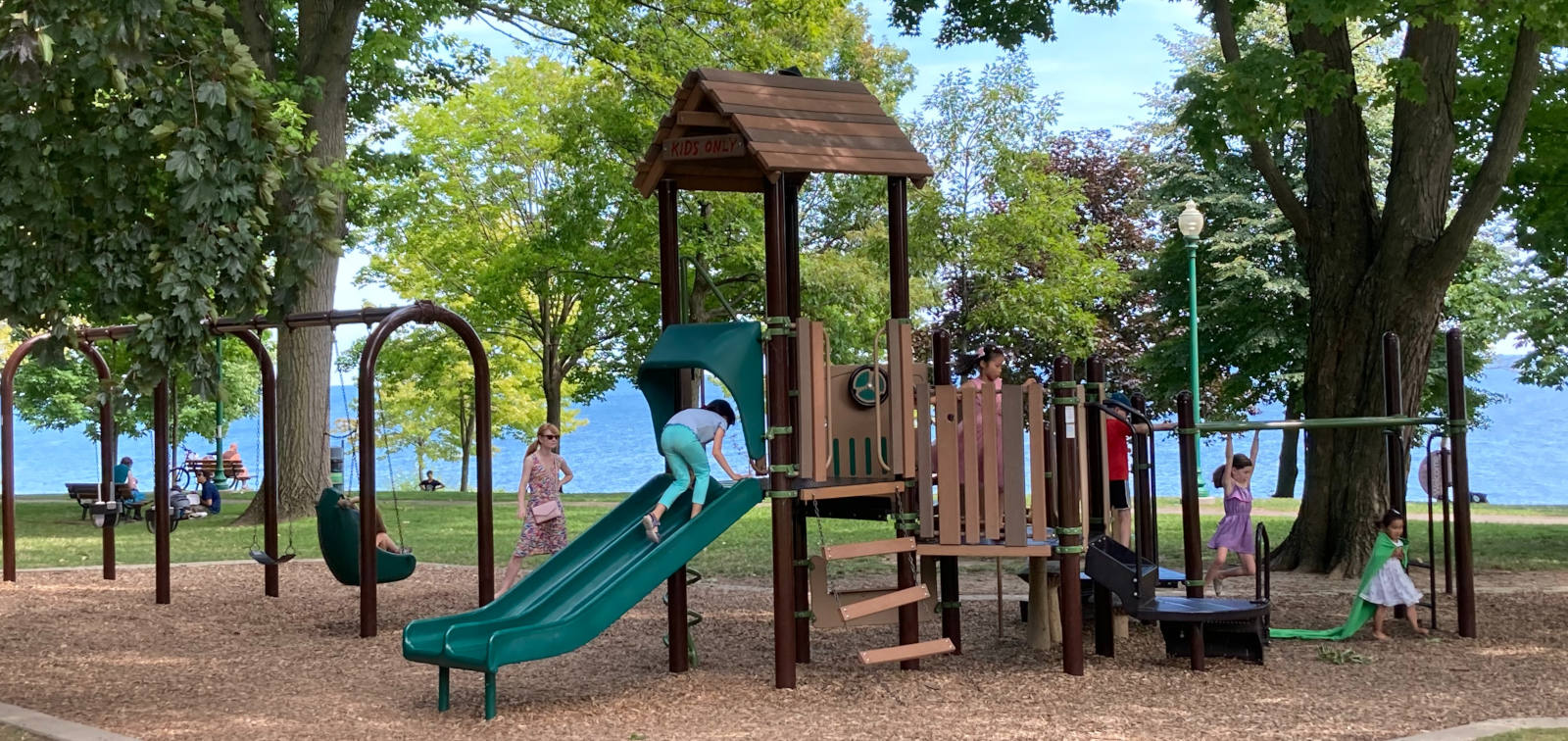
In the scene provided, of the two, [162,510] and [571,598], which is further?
[162,510]

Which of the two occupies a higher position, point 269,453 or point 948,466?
point 269,453

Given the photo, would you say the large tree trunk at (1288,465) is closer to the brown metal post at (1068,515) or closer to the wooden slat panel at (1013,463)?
the brown metal post at (1068,515)

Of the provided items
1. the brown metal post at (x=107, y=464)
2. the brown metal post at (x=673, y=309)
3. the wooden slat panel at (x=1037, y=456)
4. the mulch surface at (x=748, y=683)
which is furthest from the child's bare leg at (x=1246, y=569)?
the brown metal post at (x=107, y=464)

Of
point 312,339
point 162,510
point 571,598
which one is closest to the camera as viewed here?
point 571,598

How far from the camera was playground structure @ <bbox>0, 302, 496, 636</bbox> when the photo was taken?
9.94m

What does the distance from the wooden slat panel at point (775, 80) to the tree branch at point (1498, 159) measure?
6.04 meters

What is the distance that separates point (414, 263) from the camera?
35.5 meters

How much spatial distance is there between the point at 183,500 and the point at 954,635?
55.0 feet

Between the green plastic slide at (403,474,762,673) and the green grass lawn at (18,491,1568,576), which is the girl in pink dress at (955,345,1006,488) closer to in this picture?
the green plastic slide at (403,474,762,673)

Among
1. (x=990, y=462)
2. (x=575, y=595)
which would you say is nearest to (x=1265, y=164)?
(x=990, y=462)

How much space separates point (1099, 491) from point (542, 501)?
176 inches

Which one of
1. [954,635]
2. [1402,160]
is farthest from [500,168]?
[954,635]

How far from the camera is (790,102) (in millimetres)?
8578

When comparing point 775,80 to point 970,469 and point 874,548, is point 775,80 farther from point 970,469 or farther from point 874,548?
point 874,548
